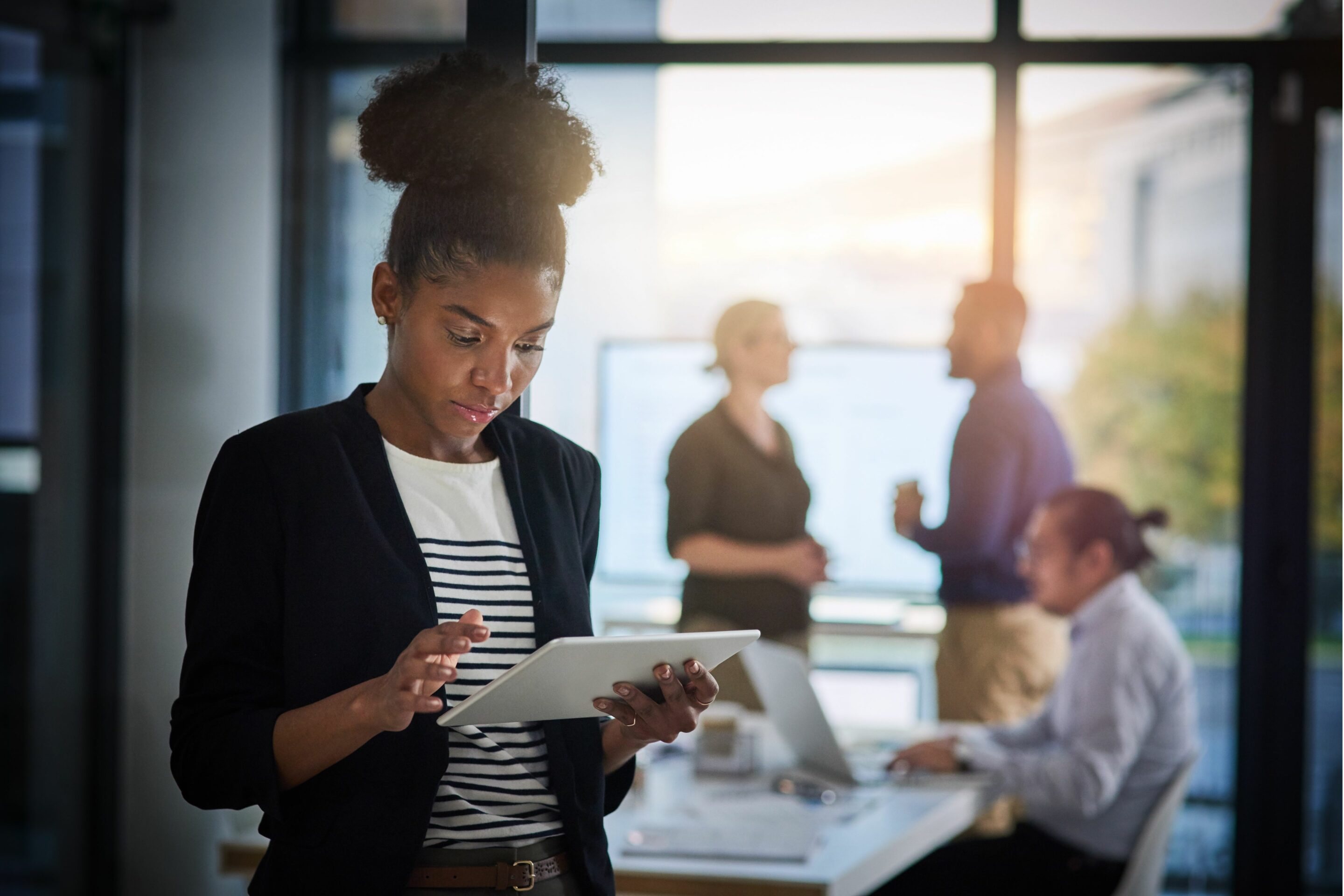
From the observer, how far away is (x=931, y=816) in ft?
7.04

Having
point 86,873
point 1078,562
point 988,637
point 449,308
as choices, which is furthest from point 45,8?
point 988,637

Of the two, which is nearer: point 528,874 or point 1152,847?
point 528,874

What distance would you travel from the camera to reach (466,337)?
1.12 metres

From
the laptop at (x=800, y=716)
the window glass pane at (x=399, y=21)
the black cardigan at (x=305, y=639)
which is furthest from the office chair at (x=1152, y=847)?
the window glass pane at (x=399, y=21)

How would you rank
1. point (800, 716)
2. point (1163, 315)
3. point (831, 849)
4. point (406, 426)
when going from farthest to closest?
point (1163, 315), point (800, 716), point (831, 849), point (406, 426)

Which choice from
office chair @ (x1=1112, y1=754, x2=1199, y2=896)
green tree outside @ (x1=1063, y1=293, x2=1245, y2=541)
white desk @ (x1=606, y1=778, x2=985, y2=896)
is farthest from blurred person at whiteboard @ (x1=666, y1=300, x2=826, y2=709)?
green tree outside @ (x1=1063, y1=293, x2=1245, y2=541)

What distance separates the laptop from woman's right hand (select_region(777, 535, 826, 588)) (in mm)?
727

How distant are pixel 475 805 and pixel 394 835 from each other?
0.08 meters

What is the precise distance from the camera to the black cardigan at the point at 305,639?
1.05 meters

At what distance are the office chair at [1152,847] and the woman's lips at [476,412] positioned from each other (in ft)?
6.09

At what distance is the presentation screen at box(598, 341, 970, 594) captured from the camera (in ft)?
12.4

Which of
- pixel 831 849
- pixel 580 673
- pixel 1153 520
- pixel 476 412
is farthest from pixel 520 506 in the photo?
pixel 1153 520

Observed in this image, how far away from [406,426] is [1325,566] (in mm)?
3153

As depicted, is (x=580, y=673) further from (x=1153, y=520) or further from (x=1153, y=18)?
(x=1153, y=18)
